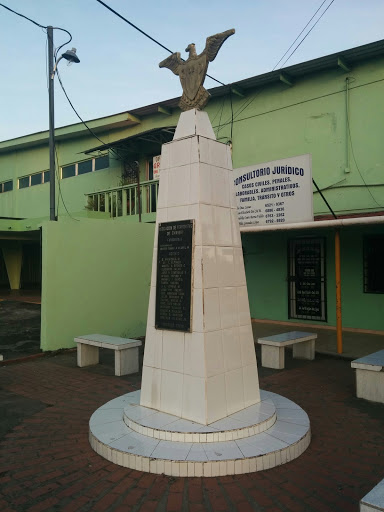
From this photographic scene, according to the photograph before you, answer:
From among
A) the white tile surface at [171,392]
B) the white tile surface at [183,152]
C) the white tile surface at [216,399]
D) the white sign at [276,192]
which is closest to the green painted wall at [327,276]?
the white sign at [276,192]

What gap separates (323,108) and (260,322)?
6212 mm

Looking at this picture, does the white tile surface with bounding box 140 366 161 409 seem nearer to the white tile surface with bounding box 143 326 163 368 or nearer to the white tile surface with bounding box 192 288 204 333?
the white tile surface with bounding box 143 326 163 368

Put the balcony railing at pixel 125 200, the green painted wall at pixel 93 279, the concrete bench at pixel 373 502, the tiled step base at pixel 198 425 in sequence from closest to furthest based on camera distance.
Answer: the concrete bench at pixel 373 502, the tiled step base at pixel 198 425, the green painted wall at pixel 93 279, the balcony railing at pixel 125 200

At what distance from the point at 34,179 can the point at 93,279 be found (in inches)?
492

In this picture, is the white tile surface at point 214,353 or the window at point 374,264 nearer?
the white tile surface at point 214,353

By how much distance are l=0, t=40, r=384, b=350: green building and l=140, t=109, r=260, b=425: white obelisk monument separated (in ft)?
12.6

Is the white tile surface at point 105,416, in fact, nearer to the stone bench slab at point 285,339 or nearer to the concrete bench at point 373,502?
the concrete bench at point 373,502

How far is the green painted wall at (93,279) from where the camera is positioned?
8.82m

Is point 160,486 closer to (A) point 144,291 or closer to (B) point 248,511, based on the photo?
(B) point 248,511

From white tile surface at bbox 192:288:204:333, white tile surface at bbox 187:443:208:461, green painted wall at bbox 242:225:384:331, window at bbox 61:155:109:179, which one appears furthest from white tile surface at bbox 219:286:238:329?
window at bbox 61:155:109:179

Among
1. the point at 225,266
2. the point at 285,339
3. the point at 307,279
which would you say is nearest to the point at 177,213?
the point at 225,266

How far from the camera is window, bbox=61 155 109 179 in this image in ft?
55.6

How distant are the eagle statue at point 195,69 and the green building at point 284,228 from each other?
4093mm

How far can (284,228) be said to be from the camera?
28.8 ft
